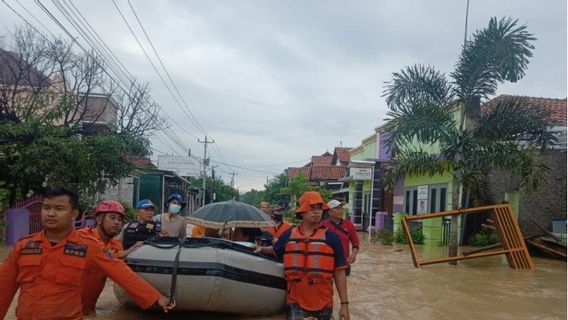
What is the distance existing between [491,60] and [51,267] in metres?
11.0

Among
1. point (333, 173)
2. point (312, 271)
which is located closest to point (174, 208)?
point (312, 271)

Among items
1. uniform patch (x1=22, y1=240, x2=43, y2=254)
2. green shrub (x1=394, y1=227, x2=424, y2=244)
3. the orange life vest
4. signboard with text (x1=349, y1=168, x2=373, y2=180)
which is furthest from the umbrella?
signboard with text (x1=349, y1=168, x2=373, y2=180)

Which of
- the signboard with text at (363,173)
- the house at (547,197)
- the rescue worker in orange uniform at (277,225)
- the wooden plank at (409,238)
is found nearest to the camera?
the rescue worker in orange uniform at (277,225)

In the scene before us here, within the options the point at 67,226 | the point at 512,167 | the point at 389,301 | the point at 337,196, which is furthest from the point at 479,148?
the point at 337,196

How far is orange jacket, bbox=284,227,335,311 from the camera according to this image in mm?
4301

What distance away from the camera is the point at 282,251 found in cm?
483

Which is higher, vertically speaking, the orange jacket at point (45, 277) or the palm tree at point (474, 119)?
the palm tree at point (474, 119)

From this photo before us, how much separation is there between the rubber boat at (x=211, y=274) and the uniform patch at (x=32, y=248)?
2.36 metres

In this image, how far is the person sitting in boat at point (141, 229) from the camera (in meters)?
6.66

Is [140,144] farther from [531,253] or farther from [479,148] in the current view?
[531,253]

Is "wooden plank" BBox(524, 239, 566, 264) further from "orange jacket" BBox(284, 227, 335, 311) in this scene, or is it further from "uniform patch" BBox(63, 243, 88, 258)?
"uniform patch" BBox(63, 243, 88, 258)

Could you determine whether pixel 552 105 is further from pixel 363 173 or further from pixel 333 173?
pixel 333 173

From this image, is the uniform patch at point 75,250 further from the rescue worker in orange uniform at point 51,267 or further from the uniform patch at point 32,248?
the uniform patch at point 32,248

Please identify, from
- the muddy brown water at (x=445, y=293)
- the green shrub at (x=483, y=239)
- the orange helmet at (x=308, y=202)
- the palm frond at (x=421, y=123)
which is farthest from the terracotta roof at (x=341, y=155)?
the orange helmet at (x=308, y=202)
